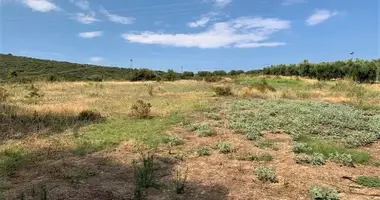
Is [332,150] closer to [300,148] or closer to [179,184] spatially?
[300,148]

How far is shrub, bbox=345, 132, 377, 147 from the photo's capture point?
1012 cm

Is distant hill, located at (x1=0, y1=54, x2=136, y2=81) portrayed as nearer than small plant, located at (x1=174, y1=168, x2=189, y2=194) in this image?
No

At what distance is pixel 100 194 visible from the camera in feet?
19.6

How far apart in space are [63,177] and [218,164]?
3038 mm

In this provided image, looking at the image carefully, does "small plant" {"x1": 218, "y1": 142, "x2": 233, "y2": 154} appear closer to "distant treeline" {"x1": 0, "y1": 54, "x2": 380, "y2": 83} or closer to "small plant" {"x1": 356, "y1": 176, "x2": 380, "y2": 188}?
→ "small plant" {"x1": 356, "y1": 176, "x2": 380, "y2": 188}

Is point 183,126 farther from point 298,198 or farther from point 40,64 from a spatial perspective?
point 40,64

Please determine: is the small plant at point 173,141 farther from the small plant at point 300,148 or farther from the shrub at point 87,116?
the shrub at point 87,116

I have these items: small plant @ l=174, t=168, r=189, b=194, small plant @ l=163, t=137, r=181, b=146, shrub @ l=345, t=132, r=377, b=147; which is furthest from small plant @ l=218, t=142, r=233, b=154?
shrub @ l=345, t=132, r=377, b=147

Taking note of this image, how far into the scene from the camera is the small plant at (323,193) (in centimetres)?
604

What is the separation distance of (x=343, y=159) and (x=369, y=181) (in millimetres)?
1163

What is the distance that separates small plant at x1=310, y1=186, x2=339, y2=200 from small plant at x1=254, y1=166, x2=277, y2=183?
2.52ft

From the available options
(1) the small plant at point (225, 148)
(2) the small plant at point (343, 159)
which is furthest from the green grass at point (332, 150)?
(1) the small plant at point (225, 148)

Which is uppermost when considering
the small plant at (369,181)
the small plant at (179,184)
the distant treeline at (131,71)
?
the distant treeline at (131,71)

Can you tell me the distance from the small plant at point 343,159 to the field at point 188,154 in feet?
0.07
